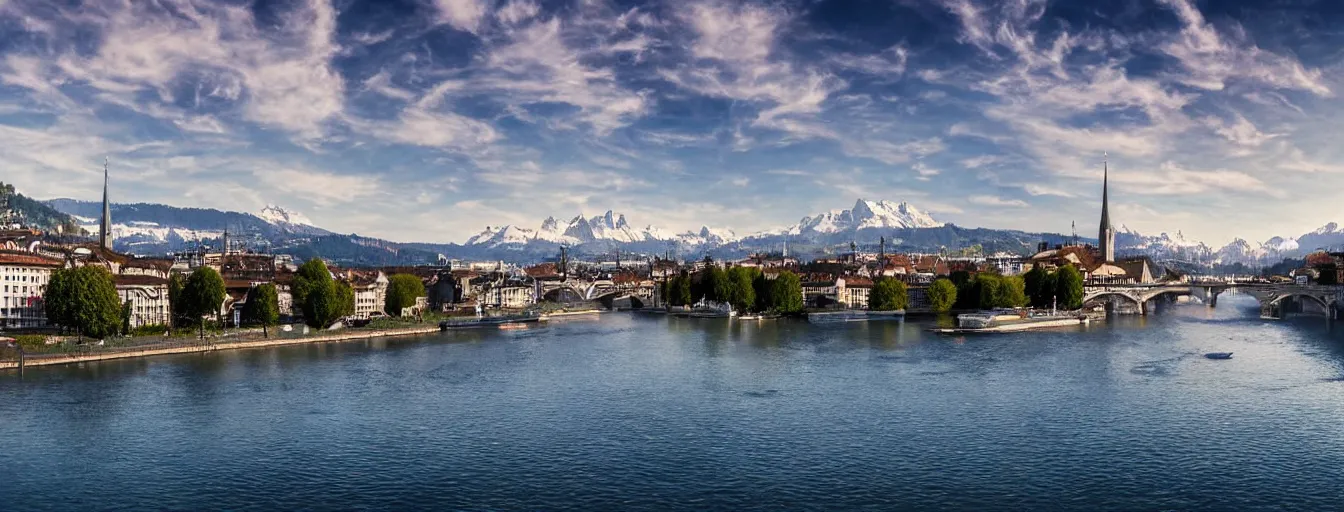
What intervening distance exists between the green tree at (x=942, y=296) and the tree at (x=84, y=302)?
2457 inches

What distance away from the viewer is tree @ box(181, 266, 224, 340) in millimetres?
56875

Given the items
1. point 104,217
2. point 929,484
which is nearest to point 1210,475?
point 929,484

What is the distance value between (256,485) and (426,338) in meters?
40.8

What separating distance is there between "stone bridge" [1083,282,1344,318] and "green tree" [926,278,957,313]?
13.8 metres

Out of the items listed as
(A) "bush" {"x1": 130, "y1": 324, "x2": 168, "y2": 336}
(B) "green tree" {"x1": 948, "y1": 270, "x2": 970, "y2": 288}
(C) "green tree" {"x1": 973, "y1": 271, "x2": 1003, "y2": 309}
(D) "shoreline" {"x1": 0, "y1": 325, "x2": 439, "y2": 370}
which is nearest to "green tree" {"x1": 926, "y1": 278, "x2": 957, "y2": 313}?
(C) "green tree" {"x1": 973, "y1": 271, "x2": 1003, "y2": 309}

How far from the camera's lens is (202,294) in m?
56.8

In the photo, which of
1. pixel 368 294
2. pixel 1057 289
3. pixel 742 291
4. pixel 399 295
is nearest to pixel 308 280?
pixel 399 295

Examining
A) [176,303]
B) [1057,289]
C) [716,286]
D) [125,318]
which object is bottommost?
[125,318]

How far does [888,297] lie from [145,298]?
56625mm

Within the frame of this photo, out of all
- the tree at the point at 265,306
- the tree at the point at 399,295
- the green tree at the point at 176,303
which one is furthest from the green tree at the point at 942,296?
the green tree at the point at 176,303

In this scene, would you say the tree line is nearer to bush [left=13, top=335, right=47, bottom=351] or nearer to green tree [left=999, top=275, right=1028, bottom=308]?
bush [left=13, top=335, right=47, bottom=351]

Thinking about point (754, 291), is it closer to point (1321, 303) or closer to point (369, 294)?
point (369, 294)

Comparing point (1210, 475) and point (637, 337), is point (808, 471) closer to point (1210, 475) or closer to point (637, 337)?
point (1210, 475)

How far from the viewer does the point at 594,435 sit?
29.0 metres
